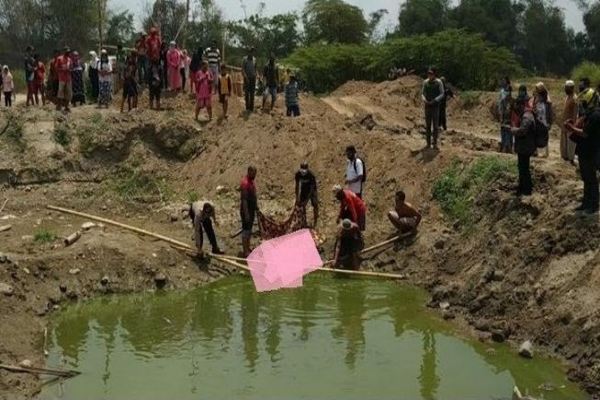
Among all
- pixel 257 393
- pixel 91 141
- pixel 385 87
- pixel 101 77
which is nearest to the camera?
pixel 257 393

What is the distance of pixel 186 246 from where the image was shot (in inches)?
548

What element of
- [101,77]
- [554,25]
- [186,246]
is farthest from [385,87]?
[554,25]

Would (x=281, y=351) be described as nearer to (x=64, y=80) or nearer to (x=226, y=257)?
(x=226, y=257)

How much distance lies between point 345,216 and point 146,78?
28.4ft

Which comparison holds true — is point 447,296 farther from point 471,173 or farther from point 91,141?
point 91,141

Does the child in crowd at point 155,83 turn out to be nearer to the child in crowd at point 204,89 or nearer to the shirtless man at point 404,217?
the child in crowd at point 204,89

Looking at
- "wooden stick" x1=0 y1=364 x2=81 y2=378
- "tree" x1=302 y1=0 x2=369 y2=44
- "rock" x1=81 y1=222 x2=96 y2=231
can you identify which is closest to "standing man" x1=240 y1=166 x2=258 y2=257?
"rock" x1=81 y1=222 x2=96 y2=231

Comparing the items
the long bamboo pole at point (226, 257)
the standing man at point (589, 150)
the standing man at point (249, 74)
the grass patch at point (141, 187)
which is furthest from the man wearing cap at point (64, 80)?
the standing man at point (589, 150)

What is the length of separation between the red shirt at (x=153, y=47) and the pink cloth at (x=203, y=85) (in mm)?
1453

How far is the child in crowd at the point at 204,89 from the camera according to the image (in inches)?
742

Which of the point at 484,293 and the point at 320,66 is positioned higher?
the point at 320,66

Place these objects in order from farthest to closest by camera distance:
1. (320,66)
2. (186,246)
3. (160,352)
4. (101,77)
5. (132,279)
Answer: (320,66), (101,77), (186,246), (132,279), (160,352)

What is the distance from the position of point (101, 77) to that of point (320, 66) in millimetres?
12811

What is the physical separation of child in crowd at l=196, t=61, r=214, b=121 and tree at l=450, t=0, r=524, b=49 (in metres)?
33.2
